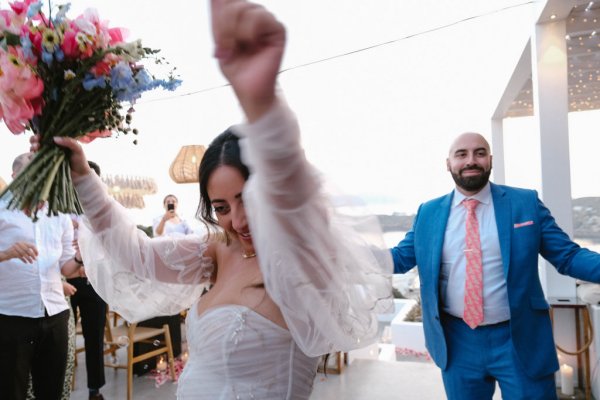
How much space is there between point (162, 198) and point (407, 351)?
3848 mm

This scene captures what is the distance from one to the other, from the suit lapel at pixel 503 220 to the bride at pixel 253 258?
1383 mm

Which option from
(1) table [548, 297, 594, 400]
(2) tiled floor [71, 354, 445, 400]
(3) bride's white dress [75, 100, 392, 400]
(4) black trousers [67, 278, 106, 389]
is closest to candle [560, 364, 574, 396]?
(1) table [548, 297, 594, 400]

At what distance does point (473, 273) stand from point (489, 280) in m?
0.08

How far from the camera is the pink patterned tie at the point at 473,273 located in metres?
2.08

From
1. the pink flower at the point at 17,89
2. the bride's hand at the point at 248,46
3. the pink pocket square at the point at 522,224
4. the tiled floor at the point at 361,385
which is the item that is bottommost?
the tiled floor at the point at 361,385

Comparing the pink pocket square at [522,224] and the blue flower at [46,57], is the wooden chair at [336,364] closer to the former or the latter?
the pink pocket square at [522,224]

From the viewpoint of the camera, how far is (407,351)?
6.02 metres

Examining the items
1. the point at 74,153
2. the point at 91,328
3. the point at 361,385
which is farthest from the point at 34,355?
the point at 361,385

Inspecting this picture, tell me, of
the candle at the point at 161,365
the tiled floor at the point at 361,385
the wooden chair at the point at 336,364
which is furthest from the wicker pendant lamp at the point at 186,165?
the wooden chair at the point at 336,364

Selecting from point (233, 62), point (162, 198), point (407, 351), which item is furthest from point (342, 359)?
point (233, 62)

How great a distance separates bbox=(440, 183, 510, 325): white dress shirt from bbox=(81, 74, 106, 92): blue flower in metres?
1.76

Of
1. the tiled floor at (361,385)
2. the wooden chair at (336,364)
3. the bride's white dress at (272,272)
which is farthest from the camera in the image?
the wooden chair at (336,364)

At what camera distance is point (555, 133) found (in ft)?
12.3

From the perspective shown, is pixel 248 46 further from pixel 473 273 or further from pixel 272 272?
pixel 473 273
